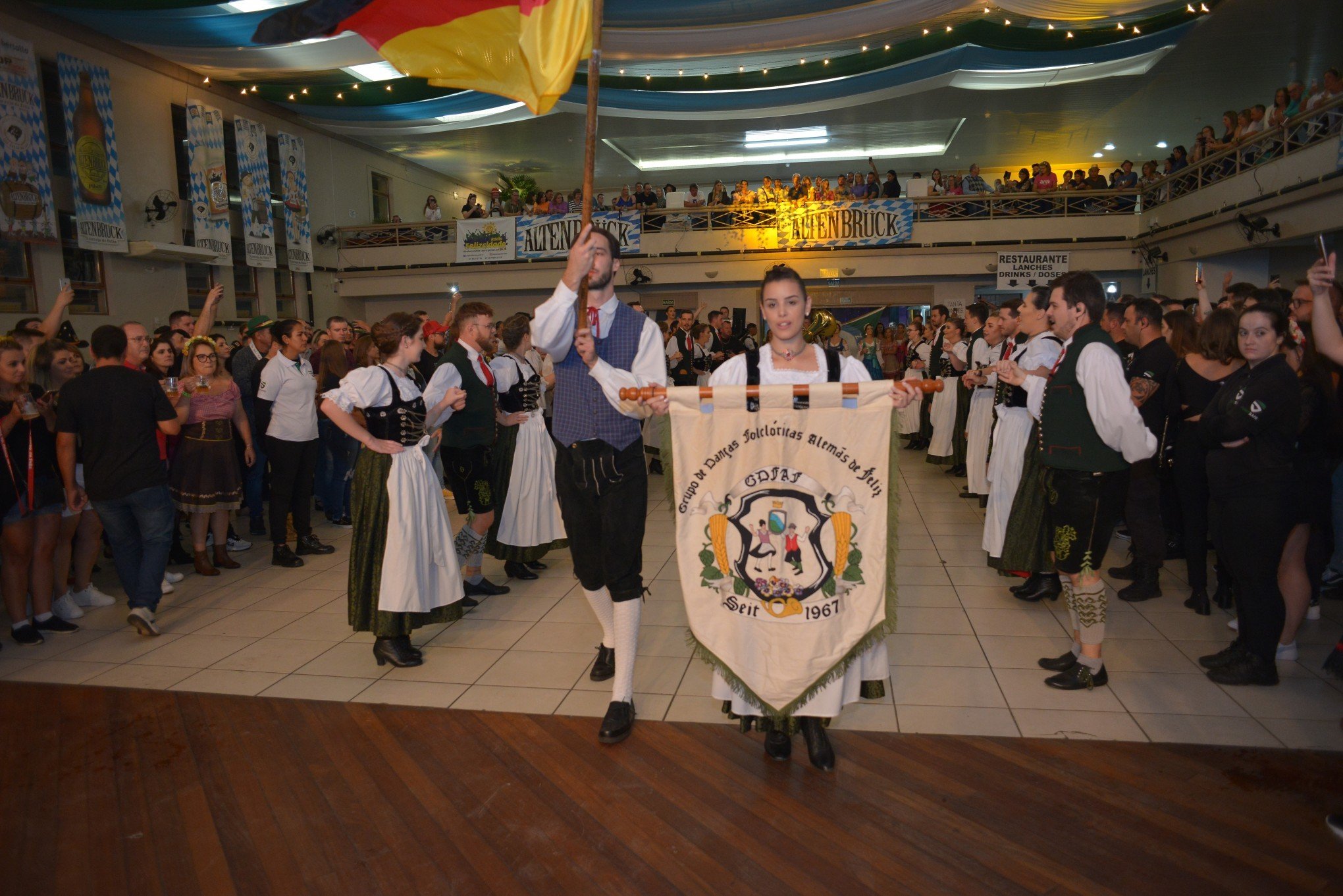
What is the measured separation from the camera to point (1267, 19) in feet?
34.5

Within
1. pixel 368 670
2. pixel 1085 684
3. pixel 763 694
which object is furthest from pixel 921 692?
pixel 368 670

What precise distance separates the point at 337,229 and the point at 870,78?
11125 mm

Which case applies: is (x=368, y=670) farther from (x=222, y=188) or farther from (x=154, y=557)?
(x=222, y=188)

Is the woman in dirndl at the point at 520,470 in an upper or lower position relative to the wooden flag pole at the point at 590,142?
lower

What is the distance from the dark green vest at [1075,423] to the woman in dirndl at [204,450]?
495 cm

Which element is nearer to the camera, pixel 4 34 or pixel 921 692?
pixel 921 692

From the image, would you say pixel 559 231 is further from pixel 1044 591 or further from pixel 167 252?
pixel 1044 591

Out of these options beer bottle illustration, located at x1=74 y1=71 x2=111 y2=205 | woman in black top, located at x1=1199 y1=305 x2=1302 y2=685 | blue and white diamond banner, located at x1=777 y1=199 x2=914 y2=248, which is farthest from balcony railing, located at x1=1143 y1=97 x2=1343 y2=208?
beer bottle illustration, located at x1=74 y1=71 x2=111 y2=205

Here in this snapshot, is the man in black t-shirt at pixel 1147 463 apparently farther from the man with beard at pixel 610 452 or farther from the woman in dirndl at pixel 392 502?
the woman in dirndl at pixel 392 502

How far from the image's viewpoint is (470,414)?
4.58 meters

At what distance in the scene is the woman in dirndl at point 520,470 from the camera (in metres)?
4.92

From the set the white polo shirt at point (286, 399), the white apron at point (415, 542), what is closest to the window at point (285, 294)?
the white polo shirt at point (286, 399)

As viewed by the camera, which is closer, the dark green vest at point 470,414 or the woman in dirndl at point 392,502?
the woman in dirndl at point 392,502

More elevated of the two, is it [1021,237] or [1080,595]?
[1021,237]
